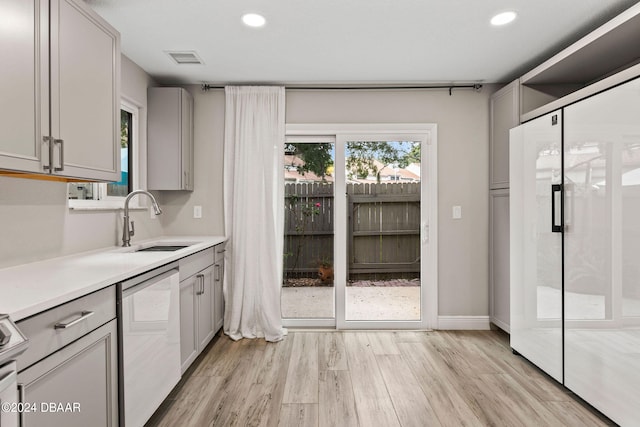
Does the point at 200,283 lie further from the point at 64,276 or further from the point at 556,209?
the point at 556,209

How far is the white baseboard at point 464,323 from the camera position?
3592 millimetres

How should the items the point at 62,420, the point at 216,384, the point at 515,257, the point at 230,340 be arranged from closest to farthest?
the point at 62,420, the point at 216,384, the point at 515,257, the point at 230,340

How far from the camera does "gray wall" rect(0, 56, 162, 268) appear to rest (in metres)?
1.84

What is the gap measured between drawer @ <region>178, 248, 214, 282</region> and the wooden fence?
2.92ft

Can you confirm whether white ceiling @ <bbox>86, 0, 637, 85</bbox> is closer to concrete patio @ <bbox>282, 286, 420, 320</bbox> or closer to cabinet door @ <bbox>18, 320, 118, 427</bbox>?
cabinet door @ <bbox>18, 320, 118, 427</bbox>

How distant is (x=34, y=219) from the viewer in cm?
200

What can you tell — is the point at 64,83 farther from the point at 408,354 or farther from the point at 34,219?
the point at 408,354

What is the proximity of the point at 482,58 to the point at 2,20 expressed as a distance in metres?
3.06

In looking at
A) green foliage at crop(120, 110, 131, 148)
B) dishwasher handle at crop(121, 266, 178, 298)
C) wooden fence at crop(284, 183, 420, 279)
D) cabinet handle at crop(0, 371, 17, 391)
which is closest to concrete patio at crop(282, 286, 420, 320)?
wooden fence at crop(284, 183, 420, 279)

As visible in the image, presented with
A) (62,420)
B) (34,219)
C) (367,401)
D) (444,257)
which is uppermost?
(34,219)

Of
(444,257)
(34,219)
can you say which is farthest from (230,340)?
(444,257)

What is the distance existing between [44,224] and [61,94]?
2.63 feet

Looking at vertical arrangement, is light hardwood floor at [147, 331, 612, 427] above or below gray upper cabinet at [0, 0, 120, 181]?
below

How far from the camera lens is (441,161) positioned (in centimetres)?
361
